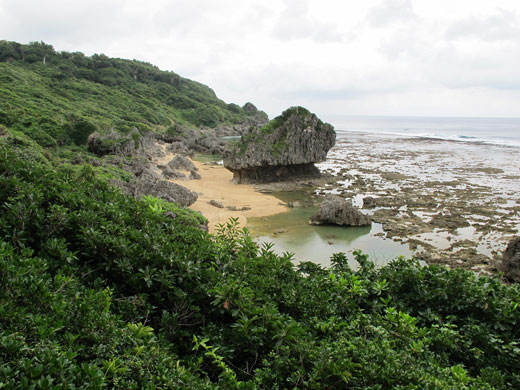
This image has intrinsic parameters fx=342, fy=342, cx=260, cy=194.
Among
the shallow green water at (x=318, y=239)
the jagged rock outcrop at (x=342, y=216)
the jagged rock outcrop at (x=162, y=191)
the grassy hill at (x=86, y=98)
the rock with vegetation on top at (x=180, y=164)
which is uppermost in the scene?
the grassy hill at (x=86, y=98)

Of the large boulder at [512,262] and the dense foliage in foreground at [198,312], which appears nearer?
the dense foliage in foreground at [198,312]

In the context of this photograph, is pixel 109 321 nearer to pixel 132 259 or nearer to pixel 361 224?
pixel 132 259

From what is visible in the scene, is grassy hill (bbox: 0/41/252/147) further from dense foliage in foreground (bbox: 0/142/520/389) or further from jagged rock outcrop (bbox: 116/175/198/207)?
dense foliage in foreground (bbox: 0/142/520/389)

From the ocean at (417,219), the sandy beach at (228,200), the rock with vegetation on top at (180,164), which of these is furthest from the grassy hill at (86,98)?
the ocean at (417,219)

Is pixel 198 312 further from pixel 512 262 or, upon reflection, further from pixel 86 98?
pixel 86 98

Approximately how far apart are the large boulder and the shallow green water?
4064 millimetres

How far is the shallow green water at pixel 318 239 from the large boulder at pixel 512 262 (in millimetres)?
4064

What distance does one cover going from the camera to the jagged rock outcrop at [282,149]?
105 feet

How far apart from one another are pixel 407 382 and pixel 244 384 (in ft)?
5.89

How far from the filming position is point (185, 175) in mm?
35094

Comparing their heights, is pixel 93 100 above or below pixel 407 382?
above

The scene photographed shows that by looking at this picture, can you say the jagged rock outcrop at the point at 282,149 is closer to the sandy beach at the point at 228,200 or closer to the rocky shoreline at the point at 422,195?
the rocky shoreline at the point at 422,195

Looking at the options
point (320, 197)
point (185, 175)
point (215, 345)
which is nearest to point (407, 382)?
point (215, 345)

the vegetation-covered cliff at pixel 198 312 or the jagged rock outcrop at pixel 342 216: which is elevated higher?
the vegetation-covered cliff at pixel 198 312
